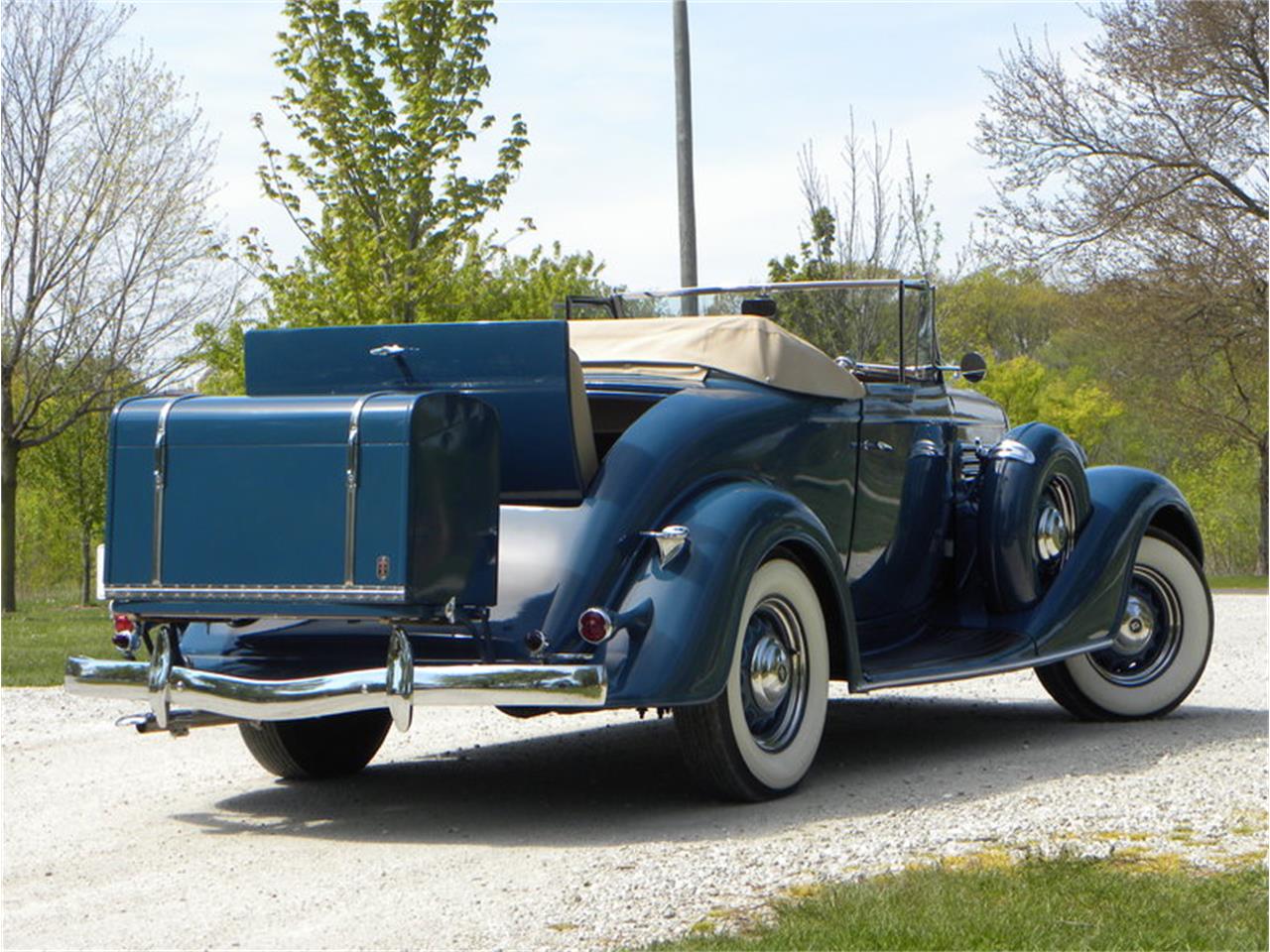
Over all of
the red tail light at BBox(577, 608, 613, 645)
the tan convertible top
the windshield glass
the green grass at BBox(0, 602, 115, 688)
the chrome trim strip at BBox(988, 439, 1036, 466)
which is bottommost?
the green grass at BBox(0, 602, 115, 688)

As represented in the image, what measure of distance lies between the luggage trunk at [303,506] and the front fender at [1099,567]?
2.79 metres

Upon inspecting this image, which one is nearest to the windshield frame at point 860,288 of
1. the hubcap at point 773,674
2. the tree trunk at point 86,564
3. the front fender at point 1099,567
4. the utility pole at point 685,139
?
the front fender at point 1099,567

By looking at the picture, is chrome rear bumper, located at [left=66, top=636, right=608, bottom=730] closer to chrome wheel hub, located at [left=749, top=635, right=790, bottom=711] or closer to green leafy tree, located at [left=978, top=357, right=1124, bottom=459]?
chrome wheel hub, located at [left=749, top=635, right=790, bottom=711]

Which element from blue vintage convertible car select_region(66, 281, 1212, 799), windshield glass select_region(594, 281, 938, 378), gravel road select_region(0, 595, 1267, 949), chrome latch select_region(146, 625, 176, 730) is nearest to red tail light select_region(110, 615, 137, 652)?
blue vintage convertible car select_region(66, 281, 1212, 799)

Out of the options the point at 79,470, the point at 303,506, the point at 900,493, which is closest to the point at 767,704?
the point at 900,493

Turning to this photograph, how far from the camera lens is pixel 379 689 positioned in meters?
5.44

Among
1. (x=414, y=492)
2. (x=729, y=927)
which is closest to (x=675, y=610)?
(x=414, y=492)

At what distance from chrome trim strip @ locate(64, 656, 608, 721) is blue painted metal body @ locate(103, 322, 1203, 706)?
0.61 ft

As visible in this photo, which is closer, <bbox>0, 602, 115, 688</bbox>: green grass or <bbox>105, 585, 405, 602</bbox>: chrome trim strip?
<bbox>105, 585, 405, 602</bbox>: chrome trim strip

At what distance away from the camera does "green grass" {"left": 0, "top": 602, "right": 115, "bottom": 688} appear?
12031mm

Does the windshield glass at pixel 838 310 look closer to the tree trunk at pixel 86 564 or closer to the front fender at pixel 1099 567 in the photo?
the front fender at pixel 1099 567

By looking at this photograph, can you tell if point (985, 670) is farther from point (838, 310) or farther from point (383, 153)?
point (383, 153)

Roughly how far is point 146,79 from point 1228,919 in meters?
20.6

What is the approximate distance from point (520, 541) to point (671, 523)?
0.50 metres
